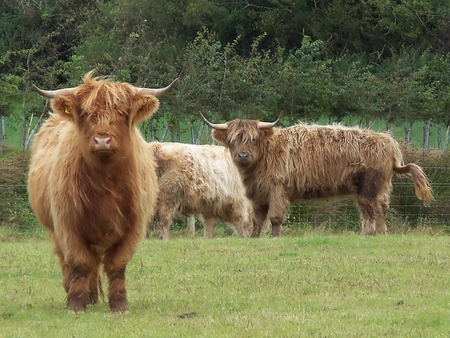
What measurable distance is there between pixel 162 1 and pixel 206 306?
21126 millimetres

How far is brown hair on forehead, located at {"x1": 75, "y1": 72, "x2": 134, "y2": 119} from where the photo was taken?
22.4ft

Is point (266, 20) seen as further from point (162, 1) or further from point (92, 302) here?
point (92, 302)

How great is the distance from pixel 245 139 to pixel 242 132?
0.14 meters

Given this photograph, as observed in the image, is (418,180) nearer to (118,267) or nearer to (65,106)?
(118,267)

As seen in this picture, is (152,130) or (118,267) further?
(152,130)

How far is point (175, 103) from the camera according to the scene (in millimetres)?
19781

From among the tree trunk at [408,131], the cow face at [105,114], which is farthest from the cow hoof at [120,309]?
the tree trunk at [408,131]

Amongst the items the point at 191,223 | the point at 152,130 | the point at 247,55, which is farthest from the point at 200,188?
the point at 247,55

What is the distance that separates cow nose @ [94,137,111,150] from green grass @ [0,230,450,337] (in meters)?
1.25

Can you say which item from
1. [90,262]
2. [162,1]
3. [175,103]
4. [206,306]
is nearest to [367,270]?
[206,306]

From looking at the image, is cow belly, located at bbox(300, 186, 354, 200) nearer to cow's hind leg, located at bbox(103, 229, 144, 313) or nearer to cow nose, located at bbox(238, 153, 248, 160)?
cow nose, located at bbox(238, 153, 248, 160)

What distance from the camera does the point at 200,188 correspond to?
16.0 metres

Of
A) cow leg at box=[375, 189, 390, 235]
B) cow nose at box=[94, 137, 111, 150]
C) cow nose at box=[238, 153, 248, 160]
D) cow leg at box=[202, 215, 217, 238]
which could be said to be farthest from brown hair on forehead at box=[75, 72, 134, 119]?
cow leg at box=[202, 215, 217, 238]

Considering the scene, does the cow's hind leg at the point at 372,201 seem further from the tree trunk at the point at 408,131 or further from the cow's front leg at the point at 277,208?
the tree trunk at the point at 408,131
